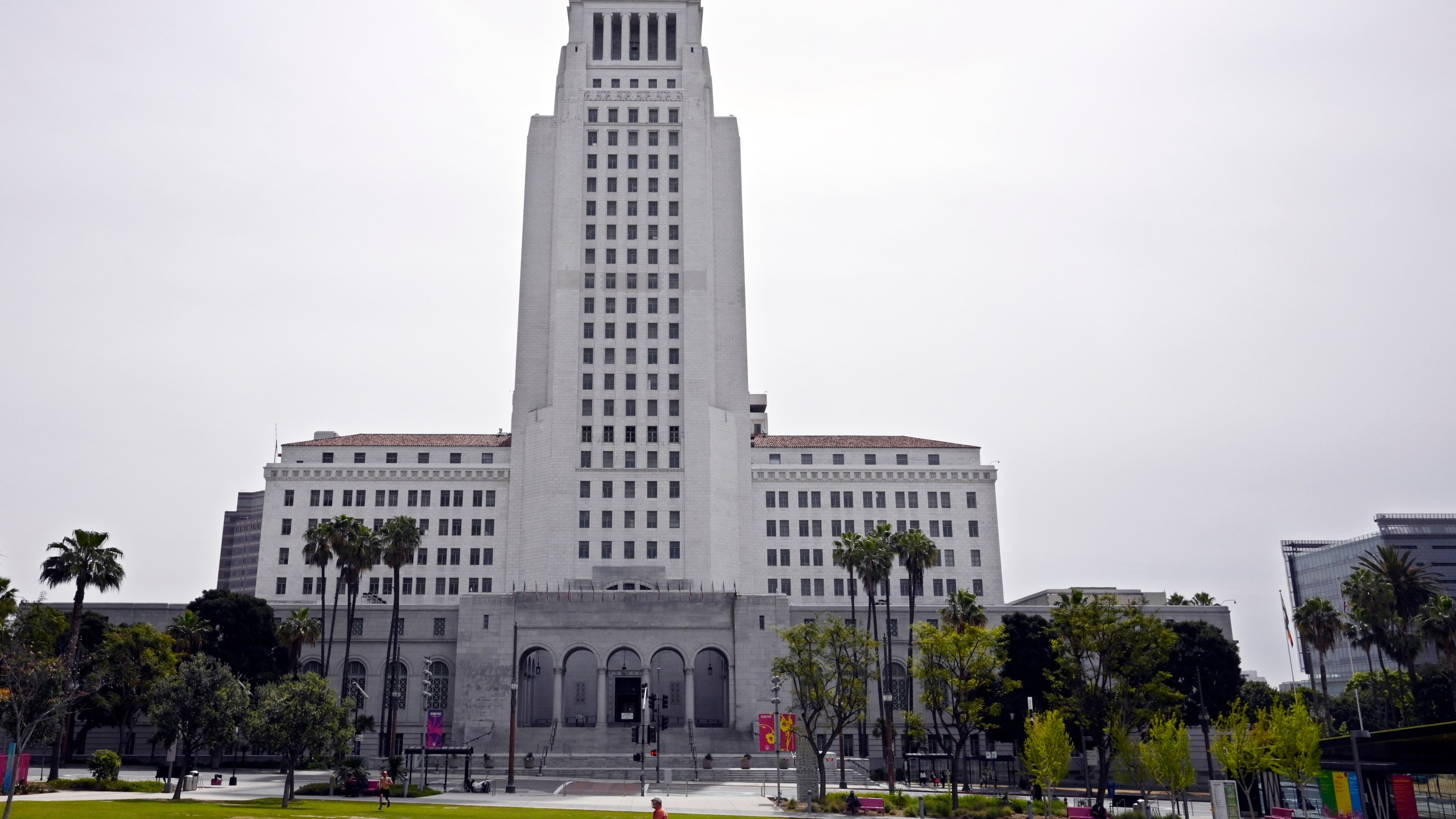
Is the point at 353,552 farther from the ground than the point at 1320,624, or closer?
farther from the ground

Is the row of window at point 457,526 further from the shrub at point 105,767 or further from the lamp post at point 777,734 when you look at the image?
the shrub at point 105,767

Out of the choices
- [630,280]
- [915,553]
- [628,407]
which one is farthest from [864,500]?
[630,280]

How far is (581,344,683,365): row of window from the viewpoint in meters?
106

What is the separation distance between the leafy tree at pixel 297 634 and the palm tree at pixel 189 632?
5079 mm

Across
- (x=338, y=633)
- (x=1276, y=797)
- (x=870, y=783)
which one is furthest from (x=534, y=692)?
(x=1276, y=797)

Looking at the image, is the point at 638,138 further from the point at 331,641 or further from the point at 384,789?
the point at 384,789

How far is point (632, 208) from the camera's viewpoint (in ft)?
362

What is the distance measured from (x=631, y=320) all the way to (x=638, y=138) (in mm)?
19584

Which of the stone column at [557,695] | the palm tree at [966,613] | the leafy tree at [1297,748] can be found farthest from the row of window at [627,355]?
the leafy tree at [1297,748]

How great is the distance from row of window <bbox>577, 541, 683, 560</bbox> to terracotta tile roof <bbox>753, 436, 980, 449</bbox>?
16981mm

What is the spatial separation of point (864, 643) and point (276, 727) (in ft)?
96.6

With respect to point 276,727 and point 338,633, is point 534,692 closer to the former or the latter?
point 338,633

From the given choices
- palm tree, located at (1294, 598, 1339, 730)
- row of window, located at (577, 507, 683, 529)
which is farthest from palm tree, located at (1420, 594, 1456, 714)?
row of window, located at (577, 507, 683, 529)

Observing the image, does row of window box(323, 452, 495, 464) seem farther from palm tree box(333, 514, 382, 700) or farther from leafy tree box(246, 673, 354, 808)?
leafy tree box(246, 673, 354, 808)
